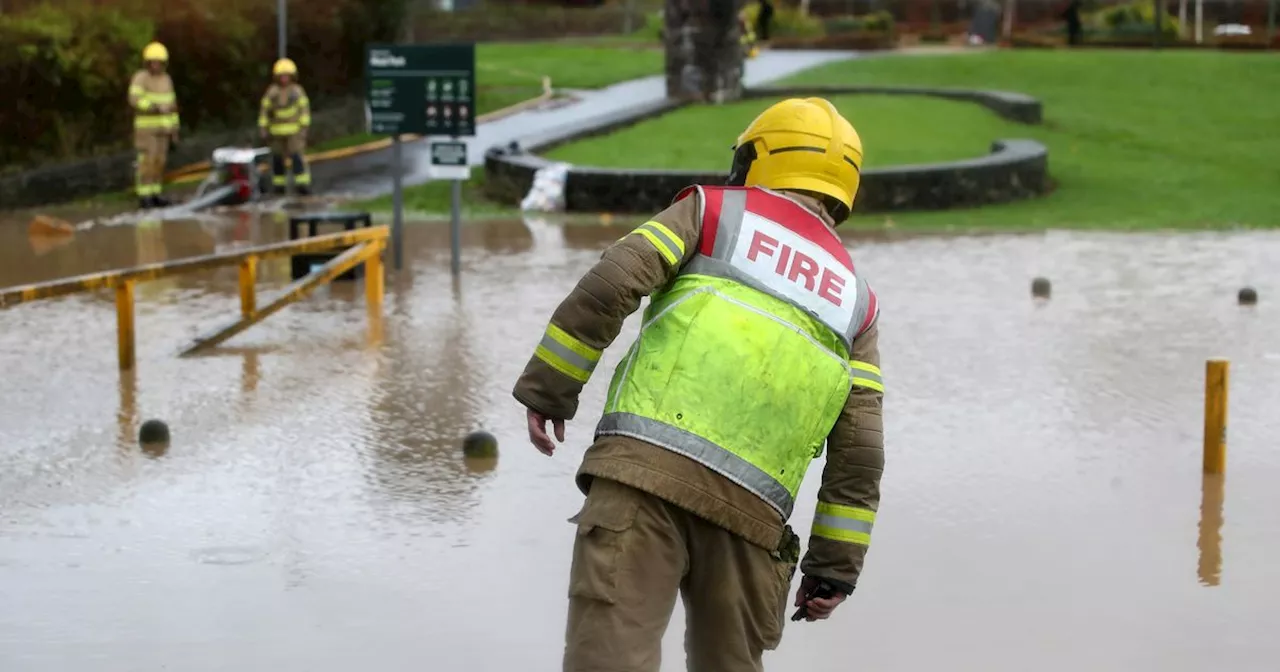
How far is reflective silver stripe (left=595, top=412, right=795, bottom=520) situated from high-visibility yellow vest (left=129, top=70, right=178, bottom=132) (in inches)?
704

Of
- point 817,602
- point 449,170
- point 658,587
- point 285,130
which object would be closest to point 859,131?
point 285,130

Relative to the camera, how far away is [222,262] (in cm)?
1070

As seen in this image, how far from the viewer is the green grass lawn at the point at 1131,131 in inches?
765

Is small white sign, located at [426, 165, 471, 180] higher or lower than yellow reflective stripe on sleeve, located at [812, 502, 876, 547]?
Result: lower

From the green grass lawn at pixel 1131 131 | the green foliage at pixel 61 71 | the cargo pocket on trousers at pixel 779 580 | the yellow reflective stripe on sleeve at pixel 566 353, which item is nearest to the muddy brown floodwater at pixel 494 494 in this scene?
the cargo pocket on trousers at pixel 779 580

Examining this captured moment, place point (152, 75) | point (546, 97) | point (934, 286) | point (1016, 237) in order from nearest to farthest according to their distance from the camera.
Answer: point (934, 286) < point (1016, 237) < point (152, 75) < point (546, 97)

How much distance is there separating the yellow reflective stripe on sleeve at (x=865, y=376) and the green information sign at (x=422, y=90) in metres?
10.8

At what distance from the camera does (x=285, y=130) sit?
2211cm

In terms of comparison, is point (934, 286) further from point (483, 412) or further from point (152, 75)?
point (152, 75)

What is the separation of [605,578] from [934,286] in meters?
10.2

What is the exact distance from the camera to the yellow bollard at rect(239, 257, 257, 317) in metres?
11.2

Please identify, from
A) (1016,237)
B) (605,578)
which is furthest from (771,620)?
(1016,237)

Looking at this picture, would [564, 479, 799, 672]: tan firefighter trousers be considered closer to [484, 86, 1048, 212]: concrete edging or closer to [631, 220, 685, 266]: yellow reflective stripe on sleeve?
[631, 220, 685, 266]: yellow reflective stripe on sleeve

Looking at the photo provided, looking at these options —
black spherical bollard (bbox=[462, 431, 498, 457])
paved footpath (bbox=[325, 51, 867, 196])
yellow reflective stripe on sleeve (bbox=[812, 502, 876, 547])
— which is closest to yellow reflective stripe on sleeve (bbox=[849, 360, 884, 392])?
yellow reflective stripe on sleeve (bbox=[812, 502, 876, 547])
